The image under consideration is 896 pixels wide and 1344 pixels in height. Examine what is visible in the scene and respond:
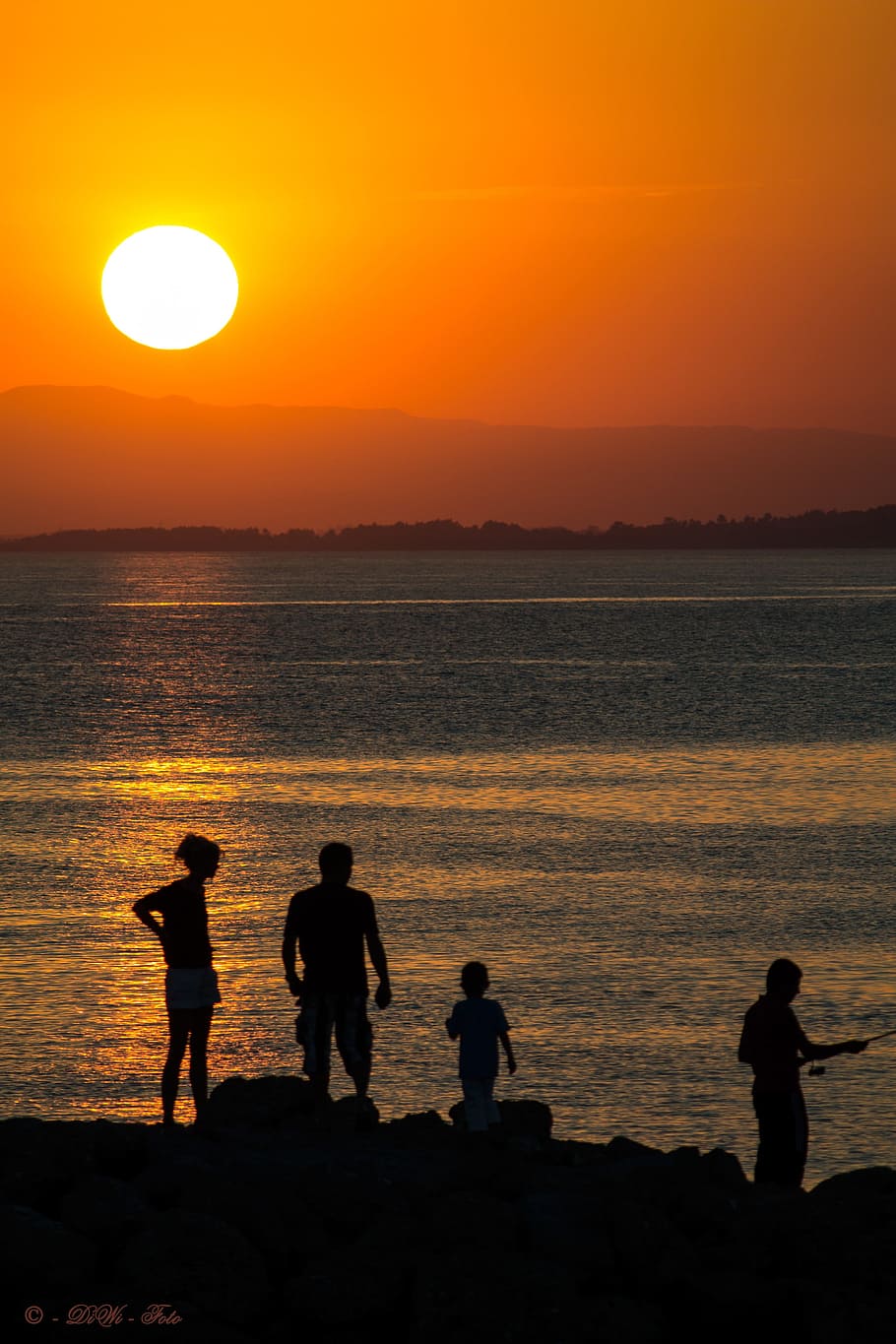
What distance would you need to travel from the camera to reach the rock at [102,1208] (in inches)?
384

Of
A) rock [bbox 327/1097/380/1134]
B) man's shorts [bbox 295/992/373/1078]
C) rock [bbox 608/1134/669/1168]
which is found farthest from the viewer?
rock [bbox 327/1097/380/1134]

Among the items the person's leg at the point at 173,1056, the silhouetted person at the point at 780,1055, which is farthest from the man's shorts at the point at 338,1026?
the silhouetted person at the point at 780,1055

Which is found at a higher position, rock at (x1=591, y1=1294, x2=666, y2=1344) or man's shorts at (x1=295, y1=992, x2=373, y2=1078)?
man's shorts at (x1=295, y1=992, x2=373, y2=1078)

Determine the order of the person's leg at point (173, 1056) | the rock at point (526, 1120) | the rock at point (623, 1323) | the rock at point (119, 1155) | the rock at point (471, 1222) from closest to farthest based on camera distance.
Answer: the rock at point (623, 1323), the rock at point (471, 1222), the rock at point (119, 1155), the person's leg at point (173, 1056), the rock at point (526, 1120)

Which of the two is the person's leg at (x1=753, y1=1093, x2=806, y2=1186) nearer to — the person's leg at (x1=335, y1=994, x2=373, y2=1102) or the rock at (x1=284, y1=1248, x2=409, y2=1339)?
the person's leg at (x1=335, y1=994, x2=373, y2=1102)

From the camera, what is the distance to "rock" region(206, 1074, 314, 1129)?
1217cm

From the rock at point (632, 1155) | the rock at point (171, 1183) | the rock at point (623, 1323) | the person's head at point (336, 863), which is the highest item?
the person's head at point (336, 863)

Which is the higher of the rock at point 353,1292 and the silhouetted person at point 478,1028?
the silhouetted person at point 478,1028

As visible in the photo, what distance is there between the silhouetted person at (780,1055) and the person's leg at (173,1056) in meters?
3.67

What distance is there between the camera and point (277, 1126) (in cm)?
1208

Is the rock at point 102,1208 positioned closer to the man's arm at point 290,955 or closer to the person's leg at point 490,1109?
the man's arm at point 290,955

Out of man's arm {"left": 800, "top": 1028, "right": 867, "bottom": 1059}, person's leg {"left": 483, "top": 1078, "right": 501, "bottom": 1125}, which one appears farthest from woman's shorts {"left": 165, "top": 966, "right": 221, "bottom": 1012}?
man's arm {"left": 800, "top": 1028, "right": 867, "bottom": 1059}

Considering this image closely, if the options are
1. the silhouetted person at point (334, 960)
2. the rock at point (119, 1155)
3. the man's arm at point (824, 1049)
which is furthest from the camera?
the silhouetted person at point (334, 960)

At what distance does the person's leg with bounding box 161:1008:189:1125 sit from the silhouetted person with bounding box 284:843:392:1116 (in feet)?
2.82
